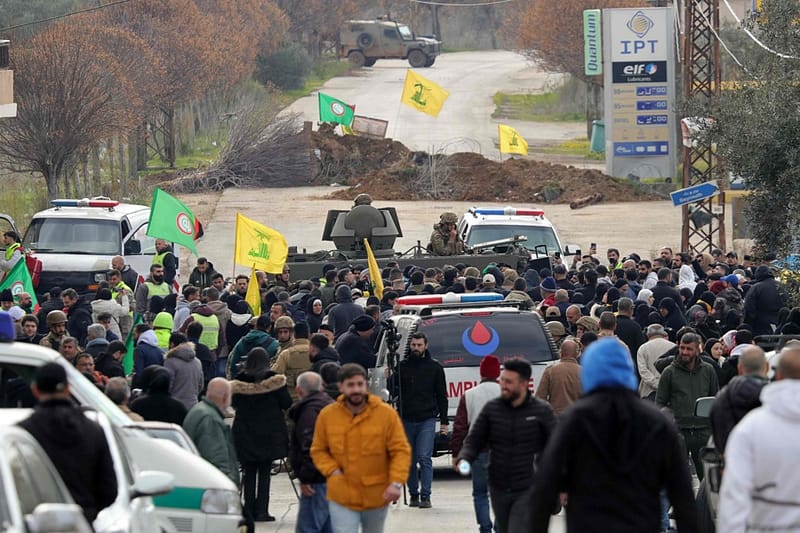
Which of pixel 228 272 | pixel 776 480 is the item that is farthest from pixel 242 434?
pixel 228 272

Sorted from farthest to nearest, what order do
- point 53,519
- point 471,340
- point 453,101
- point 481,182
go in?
point 453,101 → point 481,182 → point 471,340 → point 53,519

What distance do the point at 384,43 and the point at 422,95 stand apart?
40.5 meters

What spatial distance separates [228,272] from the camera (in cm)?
3416

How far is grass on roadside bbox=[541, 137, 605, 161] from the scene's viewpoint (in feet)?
199

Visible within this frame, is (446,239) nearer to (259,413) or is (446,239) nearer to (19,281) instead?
(19,281)

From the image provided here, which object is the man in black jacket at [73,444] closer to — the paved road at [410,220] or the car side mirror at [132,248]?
the car side mirror at [132,248]

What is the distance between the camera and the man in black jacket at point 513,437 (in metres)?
8.85

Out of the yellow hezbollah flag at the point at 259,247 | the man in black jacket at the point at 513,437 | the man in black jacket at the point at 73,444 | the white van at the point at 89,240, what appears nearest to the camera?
the man in black jacket at the point at 73,444

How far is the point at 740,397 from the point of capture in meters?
8.60

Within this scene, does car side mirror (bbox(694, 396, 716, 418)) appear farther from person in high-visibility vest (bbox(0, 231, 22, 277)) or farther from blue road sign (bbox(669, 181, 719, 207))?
blue road sign (bbox(669, 181, 719, 207))

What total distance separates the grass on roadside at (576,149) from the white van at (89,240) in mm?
35645

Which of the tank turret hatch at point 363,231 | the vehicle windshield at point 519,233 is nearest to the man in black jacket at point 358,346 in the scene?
the tank turret hatch at point 363,231

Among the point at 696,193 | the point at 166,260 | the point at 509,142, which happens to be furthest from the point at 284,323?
the point at 509,142

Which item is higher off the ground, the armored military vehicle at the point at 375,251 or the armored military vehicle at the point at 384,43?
the armored military vehicle at the point at 384,43
